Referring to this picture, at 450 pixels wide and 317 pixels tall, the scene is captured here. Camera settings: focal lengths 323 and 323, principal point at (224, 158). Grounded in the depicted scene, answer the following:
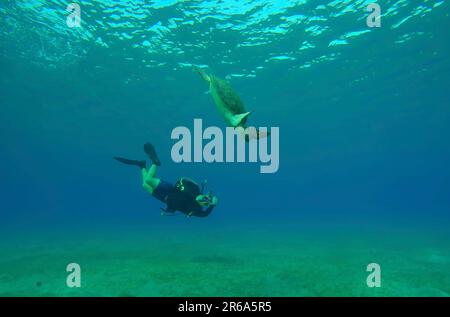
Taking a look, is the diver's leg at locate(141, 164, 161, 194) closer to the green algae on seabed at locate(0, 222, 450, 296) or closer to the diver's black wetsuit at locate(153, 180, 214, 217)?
the diver's black wetsuit at locate(153, 180, 214, 217)

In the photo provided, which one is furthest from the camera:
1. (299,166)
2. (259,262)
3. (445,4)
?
(299,166)

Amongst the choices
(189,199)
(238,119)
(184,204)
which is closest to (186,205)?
(184,204)

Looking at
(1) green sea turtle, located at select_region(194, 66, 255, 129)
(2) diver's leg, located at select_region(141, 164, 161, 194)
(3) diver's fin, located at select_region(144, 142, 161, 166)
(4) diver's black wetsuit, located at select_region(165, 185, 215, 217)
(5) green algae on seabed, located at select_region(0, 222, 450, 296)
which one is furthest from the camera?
(3) diver's fin, located at select_region(144, 142, 161, 166)

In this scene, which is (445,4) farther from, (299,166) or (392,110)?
(299,166)

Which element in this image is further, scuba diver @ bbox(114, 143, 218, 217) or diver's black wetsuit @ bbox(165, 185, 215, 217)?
diver's black wetsuit @ bbox(165, 185, 215, 217)

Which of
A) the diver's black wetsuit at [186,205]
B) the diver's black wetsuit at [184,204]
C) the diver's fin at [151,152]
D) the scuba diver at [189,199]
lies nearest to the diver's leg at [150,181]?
A: the diver's fin at [151,152]

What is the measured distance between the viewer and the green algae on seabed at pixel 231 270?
864 centimetres

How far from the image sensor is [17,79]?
29.0 meters

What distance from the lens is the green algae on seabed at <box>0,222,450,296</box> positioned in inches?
340

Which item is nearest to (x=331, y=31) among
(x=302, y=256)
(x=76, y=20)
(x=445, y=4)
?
(x=445, y=4)

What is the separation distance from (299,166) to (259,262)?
8122cm

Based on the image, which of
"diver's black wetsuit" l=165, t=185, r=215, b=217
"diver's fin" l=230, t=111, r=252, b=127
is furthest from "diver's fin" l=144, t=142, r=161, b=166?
"diver's fin" l=230, t=111, r=252, b=127

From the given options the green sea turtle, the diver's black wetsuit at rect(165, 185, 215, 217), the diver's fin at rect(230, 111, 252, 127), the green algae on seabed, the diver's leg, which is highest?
the green sea turtle

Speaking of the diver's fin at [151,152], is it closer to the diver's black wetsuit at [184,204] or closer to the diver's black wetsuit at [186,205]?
the diver's black wetsuit at [184,204]
